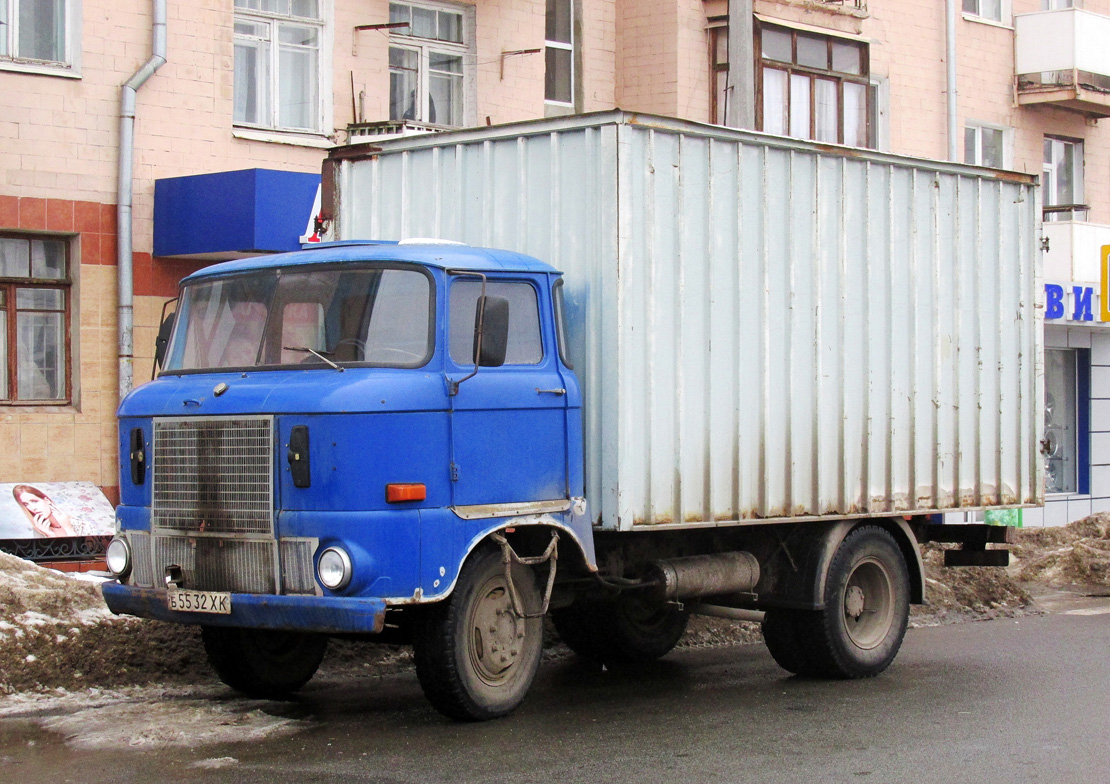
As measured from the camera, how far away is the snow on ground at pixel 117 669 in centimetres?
813

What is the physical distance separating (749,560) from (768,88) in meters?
13.2

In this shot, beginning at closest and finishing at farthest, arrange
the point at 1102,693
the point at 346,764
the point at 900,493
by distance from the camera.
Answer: the point at 346,764
the point at 1102,693
the point at 900,493

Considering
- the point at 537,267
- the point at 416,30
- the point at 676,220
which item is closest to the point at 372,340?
the point at 537,267

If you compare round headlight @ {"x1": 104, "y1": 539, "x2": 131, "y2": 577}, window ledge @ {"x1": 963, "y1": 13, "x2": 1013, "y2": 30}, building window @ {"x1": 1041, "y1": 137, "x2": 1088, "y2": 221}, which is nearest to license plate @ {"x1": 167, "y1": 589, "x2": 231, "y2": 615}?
round headlight @ {"x1": 104, "y1": 539, "x2": 131, "y2": 577}

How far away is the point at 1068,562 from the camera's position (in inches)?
657

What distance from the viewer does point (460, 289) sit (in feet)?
27.1

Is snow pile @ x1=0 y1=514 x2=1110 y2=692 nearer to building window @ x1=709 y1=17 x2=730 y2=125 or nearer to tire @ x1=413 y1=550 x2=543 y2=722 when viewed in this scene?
tire @ x1=413 y1=550 x2=543 y2=722

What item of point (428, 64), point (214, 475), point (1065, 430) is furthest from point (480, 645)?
point (1065, 430)

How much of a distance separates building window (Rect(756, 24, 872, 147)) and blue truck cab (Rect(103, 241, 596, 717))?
13370 mm

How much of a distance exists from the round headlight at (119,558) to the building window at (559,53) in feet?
44.3

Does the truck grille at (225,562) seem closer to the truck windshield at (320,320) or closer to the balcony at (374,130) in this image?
the truck windshield at (320,320)

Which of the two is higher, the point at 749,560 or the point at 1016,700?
the point at 749,560

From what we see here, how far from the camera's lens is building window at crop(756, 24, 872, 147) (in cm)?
2180

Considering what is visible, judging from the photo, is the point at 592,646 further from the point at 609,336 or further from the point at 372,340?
the point at 372,340
